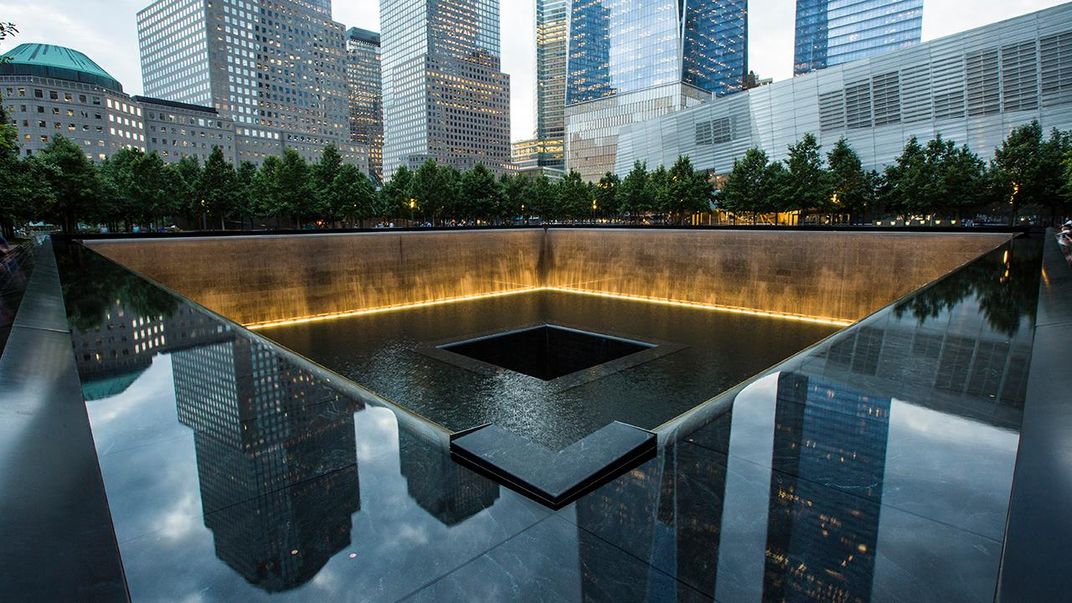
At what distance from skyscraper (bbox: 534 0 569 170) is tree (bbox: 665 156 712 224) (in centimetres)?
11705

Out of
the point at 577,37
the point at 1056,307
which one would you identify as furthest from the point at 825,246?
the point at 577,37

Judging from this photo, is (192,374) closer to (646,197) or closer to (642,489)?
(642,489)

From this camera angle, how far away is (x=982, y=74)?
1697 inches

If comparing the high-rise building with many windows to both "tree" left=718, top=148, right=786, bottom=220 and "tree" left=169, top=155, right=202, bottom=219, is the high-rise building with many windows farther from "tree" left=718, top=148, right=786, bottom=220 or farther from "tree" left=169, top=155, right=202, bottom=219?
"tree" left=718, top=148, right=786, bottom=220

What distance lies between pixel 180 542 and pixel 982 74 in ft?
190

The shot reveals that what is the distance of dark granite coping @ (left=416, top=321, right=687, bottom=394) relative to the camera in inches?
566

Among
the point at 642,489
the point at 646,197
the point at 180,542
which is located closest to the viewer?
the point at 180,542

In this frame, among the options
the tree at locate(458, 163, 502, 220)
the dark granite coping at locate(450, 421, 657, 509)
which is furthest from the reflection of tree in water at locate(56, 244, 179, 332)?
the tree at locate(458, 163, 502, 220)

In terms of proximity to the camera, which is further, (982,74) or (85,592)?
(982,74)

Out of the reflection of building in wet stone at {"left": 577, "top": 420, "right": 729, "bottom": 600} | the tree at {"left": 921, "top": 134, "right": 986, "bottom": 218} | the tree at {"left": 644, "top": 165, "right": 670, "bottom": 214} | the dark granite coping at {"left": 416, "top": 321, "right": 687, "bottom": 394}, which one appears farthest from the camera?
the tree at {"left": 644, "top": 165, "right": 670, "bottom": 214}

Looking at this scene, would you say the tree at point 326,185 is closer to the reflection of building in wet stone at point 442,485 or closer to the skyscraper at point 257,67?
the reflection of building in wet stone at point 442,485

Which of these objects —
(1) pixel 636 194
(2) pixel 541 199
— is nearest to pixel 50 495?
(1) pixel 636 194

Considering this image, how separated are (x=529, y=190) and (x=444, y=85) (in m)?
108

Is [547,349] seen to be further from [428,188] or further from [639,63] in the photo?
[639,63]
